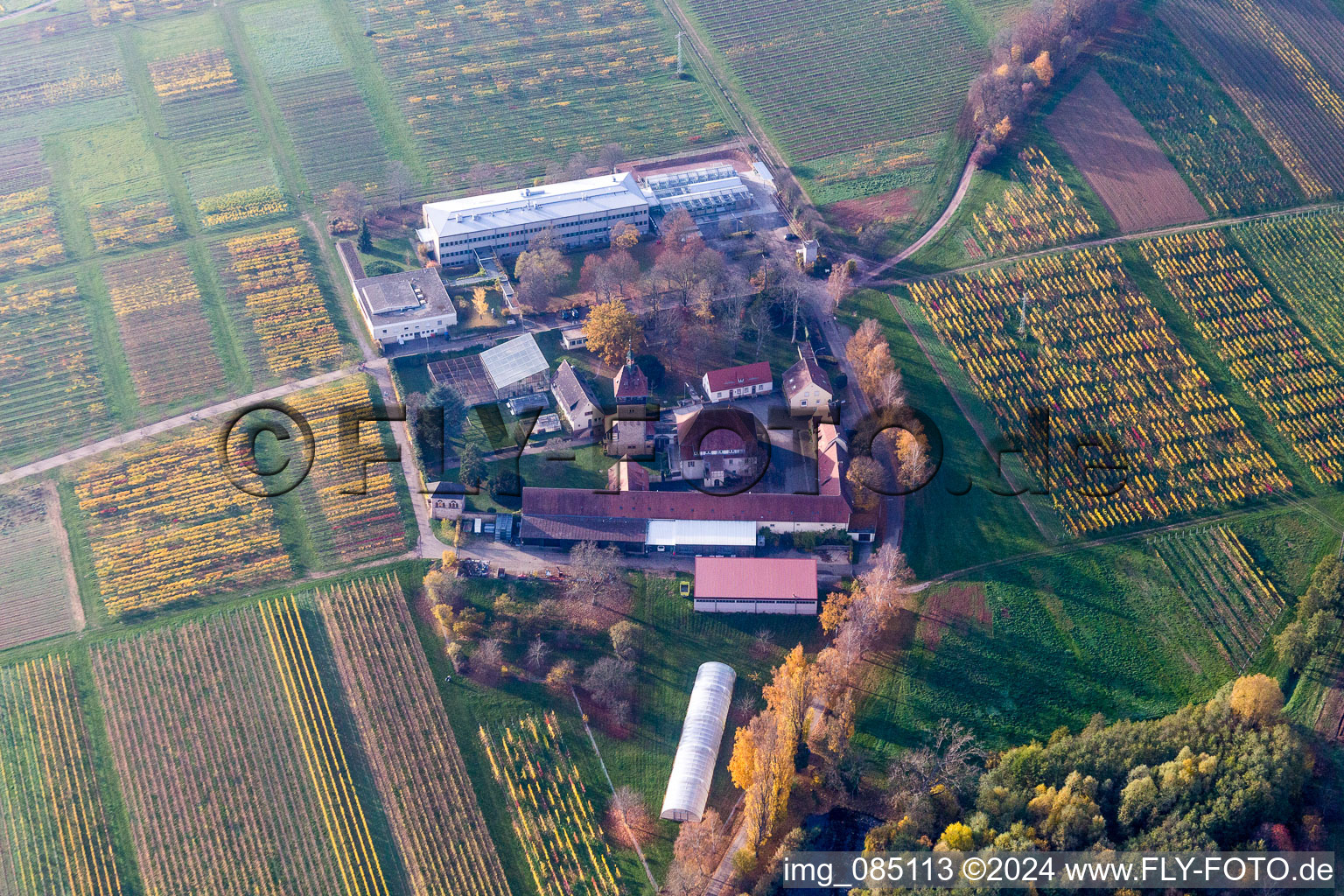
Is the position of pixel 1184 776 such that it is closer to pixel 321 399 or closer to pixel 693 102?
pixel 321 399

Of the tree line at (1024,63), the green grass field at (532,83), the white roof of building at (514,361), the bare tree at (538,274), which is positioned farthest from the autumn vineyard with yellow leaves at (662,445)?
the white roof of building at (514,361)

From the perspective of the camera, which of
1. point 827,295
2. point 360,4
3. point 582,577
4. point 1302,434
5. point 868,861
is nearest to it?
point 868,861

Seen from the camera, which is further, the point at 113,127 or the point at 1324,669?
the point at 113,127

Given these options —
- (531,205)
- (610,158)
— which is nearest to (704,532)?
(531,205)

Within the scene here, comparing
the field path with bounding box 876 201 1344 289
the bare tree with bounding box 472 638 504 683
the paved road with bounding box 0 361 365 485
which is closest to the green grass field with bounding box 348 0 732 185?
the paved road with bounding box 0 361 365 485

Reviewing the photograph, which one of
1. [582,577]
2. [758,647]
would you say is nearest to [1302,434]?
[758,647]

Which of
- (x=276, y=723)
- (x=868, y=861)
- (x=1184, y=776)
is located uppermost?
(x=1184, y=776)

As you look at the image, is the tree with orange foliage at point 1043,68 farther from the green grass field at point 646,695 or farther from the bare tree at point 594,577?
the bare tree at point 594,577

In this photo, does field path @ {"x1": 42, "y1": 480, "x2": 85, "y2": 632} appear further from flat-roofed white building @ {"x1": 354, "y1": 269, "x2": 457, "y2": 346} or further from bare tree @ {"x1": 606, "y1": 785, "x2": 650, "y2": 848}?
bare tree @ {"x1": 606, "y1": 785, "x2": 650, "y2": 848}
